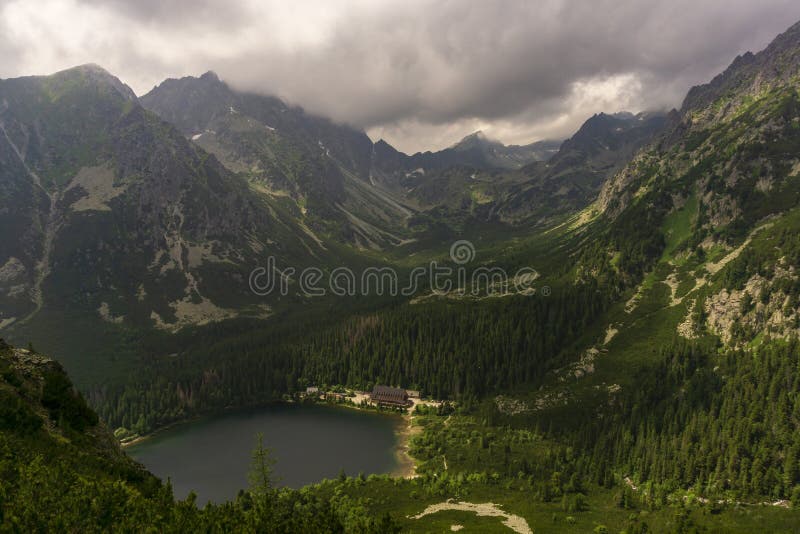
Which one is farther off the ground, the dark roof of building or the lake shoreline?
the dark roof of building

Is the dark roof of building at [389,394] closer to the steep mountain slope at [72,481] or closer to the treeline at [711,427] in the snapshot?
the treeline at [711,427]

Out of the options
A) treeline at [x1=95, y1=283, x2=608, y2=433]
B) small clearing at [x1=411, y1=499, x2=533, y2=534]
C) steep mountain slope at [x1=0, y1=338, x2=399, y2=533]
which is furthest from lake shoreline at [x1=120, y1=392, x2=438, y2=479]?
steep mountain slope at [x1=0, y1=338, x2=399, y2=533]

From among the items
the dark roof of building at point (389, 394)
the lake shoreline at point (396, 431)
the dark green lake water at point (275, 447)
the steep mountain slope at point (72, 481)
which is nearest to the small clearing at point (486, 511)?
the lake shoreline at point (396, 431)

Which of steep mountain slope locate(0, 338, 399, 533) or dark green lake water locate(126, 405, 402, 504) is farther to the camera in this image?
dark green lake water locate(126, 405, 402, 504)

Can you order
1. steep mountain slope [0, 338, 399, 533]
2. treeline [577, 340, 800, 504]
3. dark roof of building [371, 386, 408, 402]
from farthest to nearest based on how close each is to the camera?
dark roof of building [371, 386, 408, 402] < treeline [577, 340, 800, 504] < steep mountain slope [0, 338, 399, 533]

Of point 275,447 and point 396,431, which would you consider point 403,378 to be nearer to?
point 396,431

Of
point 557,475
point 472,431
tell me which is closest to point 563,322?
point 472,431

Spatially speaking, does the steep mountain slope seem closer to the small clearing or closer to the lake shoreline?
the small clearing
